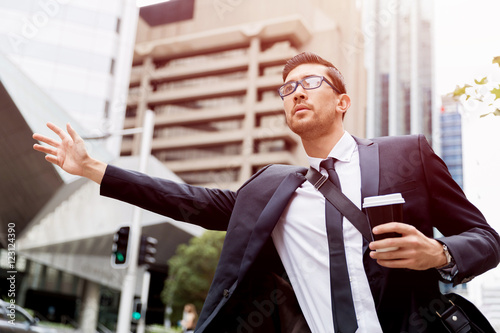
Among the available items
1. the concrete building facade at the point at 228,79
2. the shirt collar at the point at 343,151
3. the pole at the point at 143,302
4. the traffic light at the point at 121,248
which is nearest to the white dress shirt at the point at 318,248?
the shirt collar at the point at 343,151

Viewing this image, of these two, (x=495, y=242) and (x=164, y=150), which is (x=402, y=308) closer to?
(x=495, y=242)

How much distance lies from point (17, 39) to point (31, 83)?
28.9 metres

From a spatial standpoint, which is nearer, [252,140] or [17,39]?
[17,39]

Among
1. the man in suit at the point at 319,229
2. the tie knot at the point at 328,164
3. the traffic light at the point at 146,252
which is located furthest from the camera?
the traffic light at the point at 146,252

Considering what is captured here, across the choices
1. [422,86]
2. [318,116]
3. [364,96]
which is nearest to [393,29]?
[422,86]

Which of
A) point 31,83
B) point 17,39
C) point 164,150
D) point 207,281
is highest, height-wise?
point 17,39

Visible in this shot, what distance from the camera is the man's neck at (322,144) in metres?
2.14

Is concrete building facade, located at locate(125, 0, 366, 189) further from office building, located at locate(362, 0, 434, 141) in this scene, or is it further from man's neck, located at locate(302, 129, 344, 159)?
man's neck, located at locate(302, 129, 344, 159)

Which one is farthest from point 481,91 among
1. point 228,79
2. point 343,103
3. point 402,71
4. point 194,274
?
point 402,71

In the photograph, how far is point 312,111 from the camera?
2160 mm

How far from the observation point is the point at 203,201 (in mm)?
2139

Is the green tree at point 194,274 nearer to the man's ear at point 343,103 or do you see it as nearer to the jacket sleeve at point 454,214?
the man's ear at point 343,103

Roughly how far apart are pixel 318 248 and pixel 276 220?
0.64 ft

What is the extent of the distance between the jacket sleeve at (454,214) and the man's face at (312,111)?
43cm
